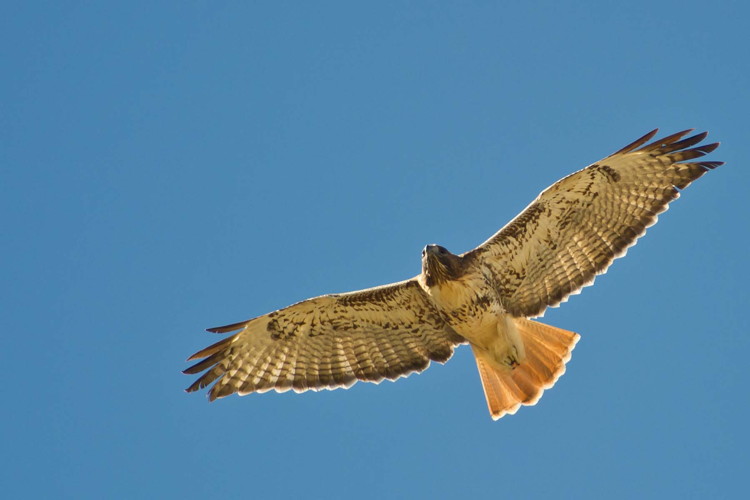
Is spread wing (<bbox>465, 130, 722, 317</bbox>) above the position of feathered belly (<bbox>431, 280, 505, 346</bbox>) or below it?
above

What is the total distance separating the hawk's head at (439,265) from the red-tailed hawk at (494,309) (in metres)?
0.02

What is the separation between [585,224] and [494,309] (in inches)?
53.8

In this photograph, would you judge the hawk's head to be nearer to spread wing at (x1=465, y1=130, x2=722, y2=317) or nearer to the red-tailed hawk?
the red-tailed hawk

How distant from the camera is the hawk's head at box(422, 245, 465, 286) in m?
13.0

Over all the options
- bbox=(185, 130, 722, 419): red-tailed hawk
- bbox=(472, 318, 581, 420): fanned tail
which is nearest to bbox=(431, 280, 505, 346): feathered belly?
bbox=(185, 130, 722, 419): red-tailed hawk

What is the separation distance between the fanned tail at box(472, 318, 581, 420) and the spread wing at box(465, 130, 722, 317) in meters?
0.37

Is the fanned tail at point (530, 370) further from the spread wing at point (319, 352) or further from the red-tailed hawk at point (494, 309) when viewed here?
the spread wing at point (319, 352)

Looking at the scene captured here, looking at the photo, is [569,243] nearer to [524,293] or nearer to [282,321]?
[524,293]

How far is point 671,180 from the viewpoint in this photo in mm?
13633

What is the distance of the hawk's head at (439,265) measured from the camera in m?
13.0

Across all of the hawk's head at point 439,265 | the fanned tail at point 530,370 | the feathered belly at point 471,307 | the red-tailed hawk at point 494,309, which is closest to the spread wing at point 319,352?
the red-tailed hawk at point 494,309

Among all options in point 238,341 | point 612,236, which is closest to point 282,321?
point 238,341

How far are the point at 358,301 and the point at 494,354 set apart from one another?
151 centimetres

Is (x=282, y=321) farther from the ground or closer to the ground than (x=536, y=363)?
farther from the ground
